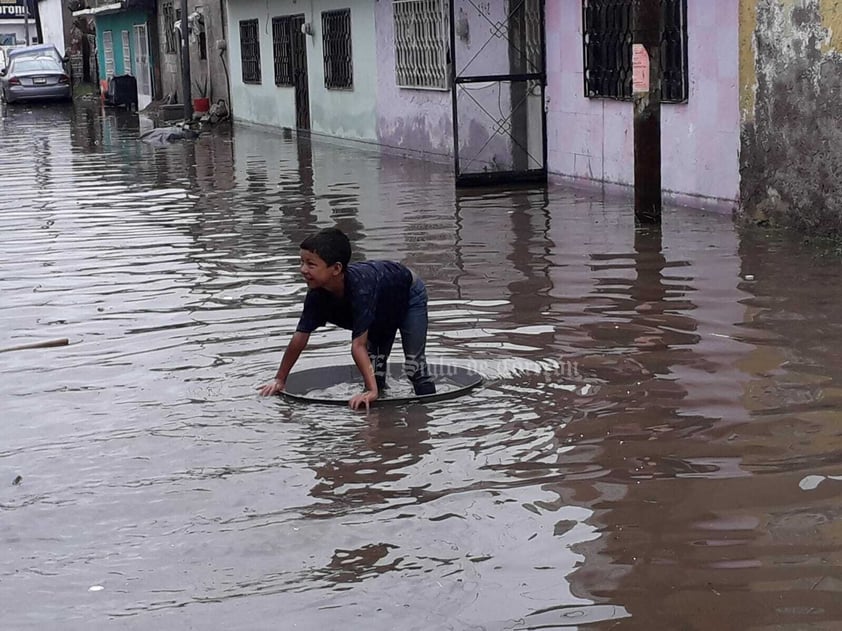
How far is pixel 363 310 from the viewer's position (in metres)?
6.57

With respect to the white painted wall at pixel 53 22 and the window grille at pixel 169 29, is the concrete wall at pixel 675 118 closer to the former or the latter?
the window grille at pixel 169 29

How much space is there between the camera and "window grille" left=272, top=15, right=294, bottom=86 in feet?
87.7

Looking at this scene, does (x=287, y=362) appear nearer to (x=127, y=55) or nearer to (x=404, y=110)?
(x=404, y=110)

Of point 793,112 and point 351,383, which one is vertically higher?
point 793,112

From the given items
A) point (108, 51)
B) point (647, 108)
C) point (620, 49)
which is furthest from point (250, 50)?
point (647, 108)

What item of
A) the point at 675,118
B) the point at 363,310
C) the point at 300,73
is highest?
the point at 300,73

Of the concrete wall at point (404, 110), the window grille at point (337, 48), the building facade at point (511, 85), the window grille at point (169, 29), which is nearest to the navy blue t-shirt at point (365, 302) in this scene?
the building facade at point (511, 85)

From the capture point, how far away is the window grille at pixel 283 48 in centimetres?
2673

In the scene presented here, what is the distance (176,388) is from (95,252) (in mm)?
5363

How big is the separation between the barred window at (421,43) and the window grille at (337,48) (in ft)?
7.87

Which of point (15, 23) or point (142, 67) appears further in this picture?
point (15, 23)

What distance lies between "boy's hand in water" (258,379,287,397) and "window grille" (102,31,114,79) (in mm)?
40473

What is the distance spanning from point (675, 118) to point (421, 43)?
7.41 metres

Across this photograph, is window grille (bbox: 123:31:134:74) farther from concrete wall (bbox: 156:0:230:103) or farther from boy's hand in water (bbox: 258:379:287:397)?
boy's hand in water (bbox: 258:379:287:397)
